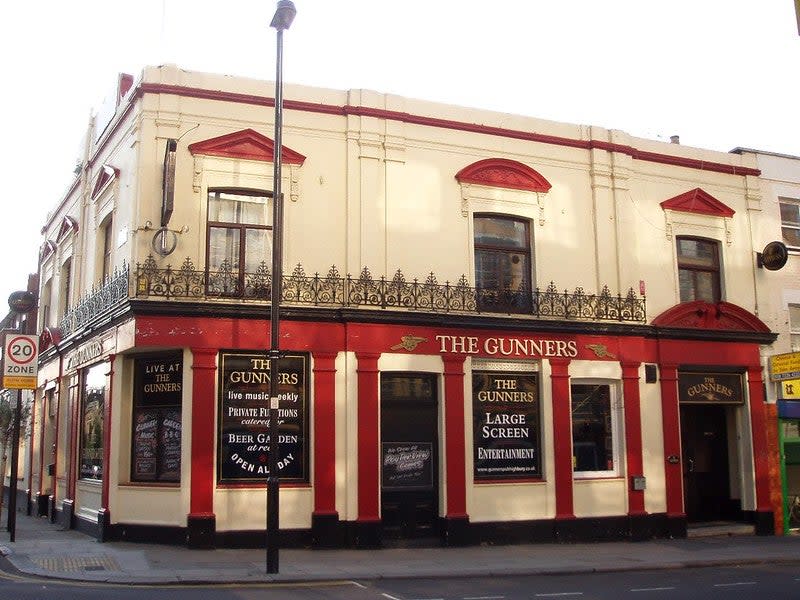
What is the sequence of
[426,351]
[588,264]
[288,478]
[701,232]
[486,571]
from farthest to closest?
[701,232] → [588,264] → [426,351] → [288,478] → [486,571]

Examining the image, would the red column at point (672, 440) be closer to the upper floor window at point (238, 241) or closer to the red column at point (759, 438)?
the red column at point (759, 438)

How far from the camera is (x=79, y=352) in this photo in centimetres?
2041

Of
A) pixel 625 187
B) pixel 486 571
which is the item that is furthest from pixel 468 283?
pixel 486 571

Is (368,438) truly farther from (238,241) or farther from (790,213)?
(790,213)

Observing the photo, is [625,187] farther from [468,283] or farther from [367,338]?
[367,338]

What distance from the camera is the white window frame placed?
63.5 ft

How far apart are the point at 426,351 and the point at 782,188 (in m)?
10.8

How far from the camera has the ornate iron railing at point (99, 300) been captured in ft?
55.9

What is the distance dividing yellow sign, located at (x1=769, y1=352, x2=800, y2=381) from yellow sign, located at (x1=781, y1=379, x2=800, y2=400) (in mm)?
277

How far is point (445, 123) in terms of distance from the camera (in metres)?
19.2

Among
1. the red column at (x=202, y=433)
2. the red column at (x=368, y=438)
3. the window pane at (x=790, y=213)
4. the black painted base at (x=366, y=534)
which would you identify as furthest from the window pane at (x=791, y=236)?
the red column at (x=202, y=433)

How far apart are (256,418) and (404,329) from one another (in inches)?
133

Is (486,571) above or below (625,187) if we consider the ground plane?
below

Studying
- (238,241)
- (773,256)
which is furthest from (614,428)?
(238,241)
